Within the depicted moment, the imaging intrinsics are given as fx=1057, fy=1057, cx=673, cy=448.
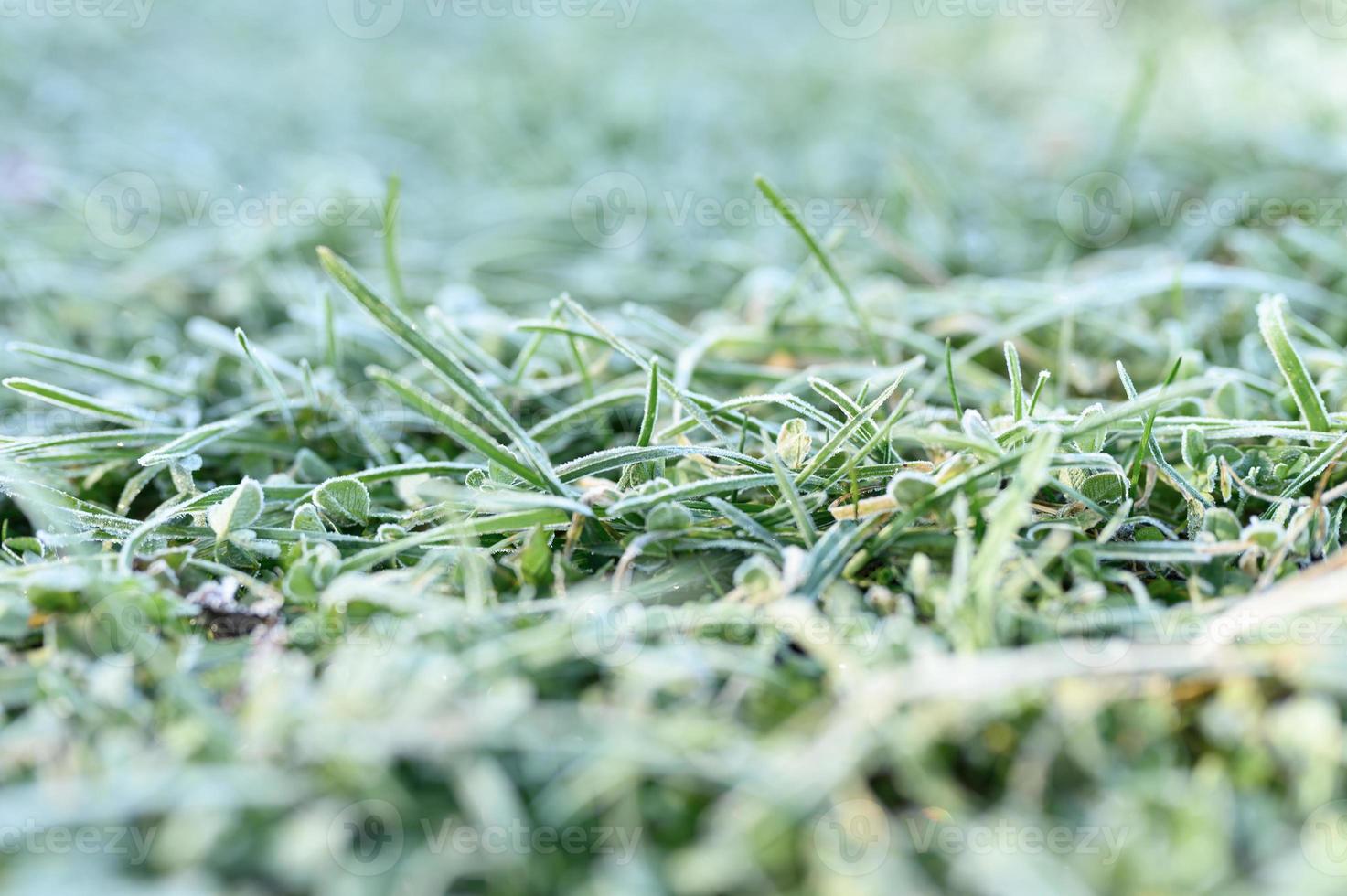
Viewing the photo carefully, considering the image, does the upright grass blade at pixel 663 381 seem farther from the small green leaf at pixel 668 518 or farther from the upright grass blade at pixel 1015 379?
the upright grass blade at pixel 1015 379

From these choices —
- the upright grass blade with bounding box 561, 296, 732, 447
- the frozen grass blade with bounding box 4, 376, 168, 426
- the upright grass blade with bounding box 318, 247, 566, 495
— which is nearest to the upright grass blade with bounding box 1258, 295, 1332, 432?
the upright grass blade with bounding box 561, 296, 732, 447

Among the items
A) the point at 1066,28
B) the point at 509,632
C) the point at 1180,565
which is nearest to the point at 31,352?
the point at 509,632

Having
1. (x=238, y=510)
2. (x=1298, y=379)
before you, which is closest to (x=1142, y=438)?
(x=1298, y=379)

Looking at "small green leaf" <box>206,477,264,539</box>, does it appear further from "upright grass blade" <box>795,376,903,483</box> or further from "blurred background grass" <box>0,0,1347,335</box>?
"blurred background grass" <box>0,0,1347,335</box>

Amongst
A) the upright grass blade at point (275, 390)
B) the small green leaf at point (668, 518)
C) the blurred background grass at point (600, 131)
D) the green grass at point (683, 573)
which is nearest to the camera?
the green grass at point (683, 573)

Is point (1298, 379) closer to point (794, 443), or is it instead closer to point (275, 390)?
point (794, 443)

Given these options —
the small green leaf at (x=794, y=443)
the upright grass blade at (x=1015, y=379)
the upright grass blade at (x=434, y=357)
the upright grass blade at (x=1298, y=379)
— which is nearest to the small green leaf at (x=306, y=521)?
the upright grass blade at (x=434, y=357)

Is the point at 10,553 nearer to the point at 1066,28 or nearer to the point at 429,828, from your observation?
the point at 429,828

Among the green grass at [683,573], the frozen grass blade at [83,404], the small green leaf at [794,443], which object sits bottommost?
the green grass at [683,573]

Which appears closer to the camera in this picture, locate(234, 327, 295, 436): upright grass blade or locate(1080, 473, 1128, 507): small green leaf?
locate(1080, 473, 1128, 507): small green leaf
